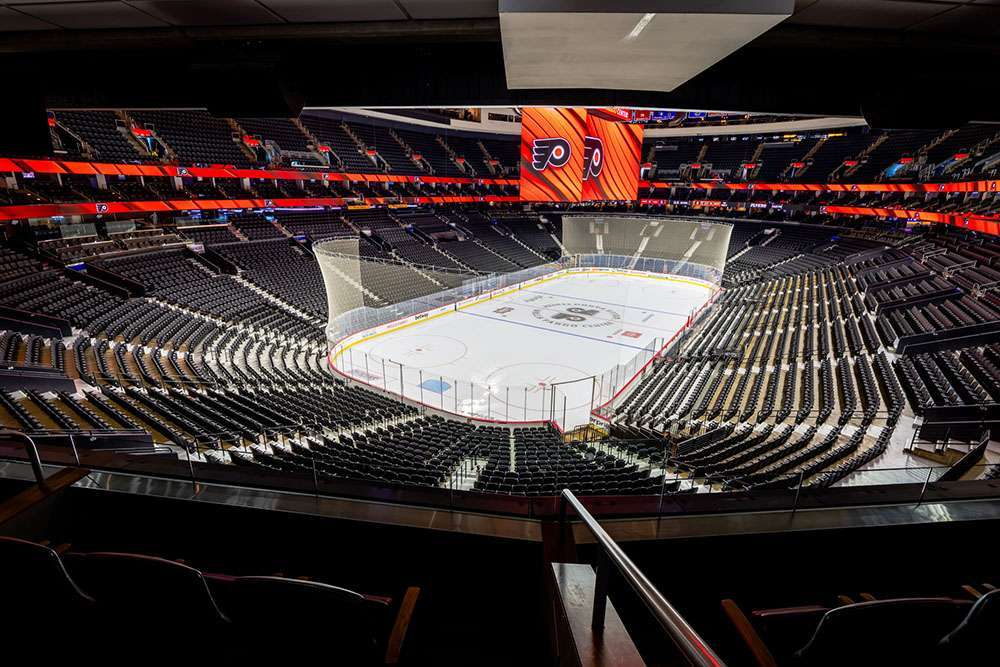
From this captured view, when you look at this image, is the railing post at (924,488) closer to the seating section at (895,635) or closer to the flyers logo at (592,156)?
the seating section at (895,635)

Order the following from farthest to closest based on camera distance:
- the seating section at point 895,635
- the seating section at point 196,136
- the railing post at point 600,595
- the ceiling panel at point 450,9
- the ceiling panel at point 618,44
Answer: the seating section at point 196,136, the ceiling panel at point 450,9, the ceiling panel at point 618,44, the seating section at point 895,635, the railing post at point 600,595

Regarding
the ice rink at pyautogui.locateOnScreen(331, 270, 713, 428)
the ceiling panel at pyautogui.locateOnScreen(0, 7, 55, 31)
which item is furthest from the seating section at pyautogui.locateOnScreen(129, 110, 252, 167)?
the ceiling panel at pyautogui.locateOnScreen(0, 7, 55, 31)

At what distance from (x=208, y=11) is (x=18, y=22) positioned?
1.35 metres

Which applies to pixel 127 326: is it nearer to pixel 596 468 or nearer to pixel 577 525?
pixel 596 468

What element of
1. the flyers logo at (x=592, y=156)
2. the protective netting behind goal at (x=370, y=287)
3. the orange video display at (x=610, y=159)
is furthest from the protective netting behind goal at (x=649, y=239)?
the protective netting behind goal at (x=370, y=287)

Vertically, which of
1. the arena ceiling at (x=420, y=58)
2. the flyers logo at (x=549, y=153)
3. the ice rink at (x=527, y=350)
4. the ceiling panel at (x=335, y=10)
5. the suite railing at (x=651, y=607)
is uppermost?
the flyers logo at (x=549, y=153)

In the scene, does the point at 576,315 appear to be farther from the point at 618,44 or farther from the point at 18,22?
the point at 18,22

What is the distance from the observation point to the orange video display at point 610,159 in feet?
64.6

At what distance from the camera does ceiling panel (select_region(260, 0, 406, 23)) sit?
2641 millimetres

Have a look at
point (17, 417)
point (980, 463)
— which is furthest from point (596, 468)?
point (17, 417)

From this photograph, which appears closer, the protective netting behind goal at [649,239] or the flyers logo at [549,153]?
the flyers logo at [549,153]

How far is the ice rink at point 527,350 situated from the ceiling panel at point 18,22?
38.6 feet

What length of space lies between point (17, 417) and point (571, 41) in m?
10.6

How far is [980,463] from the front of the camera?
6508 mm
